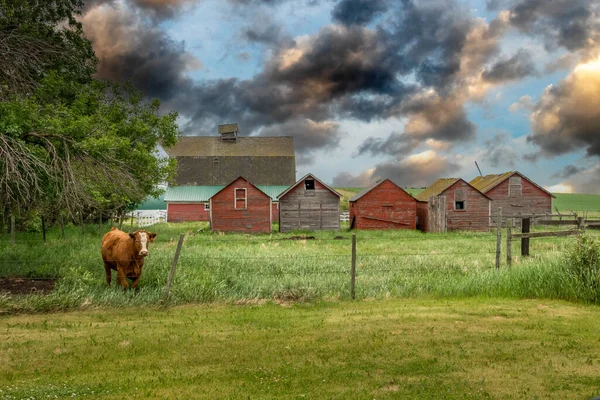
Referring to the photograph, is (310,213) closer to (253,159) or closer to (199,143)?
(253,159)

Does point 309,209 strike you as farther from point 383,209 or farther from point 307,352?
point 307,352

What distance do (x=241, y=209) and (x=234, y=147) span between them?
2772 cm

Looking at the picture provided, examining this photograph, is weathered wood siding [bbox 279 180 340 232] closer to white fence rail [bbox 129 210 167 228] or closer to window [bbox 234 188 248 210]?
window [bbox 234 188 248 210]

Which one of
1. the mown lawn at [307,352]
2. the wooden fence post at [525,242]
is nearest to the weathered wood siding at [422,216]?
the wooden fence post at [525,242]

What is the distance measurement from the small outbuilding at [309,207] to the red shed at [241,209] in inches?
63.7

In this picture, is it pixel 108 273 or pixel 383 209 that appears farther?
pixel 383 209

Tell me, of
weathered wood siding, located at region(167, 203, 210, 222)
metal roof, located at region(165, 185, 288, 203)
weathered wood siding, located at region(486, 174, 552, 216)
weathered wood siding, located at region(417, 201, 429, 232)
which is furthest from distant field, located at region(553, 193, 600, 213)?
weathered wood siding, located at region(167, 203, 210, 222)

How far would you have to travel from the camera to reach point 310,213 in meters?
50.5

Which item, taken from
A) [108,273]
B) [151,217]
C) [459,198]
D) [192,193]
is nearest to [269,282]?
[108,273]

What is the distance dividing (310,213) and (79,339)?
40.0 meters

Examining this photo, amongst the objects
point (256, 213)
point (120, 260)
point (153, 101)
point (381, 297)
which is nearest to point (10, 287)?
point (120, 260)

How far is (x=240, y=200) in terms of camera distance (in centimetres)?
4991

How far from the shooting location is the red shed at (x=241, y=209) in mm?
49594

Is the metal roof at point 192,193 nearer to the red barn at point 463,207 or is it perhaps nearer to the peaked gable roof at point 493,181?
the red barn at point 463,207
